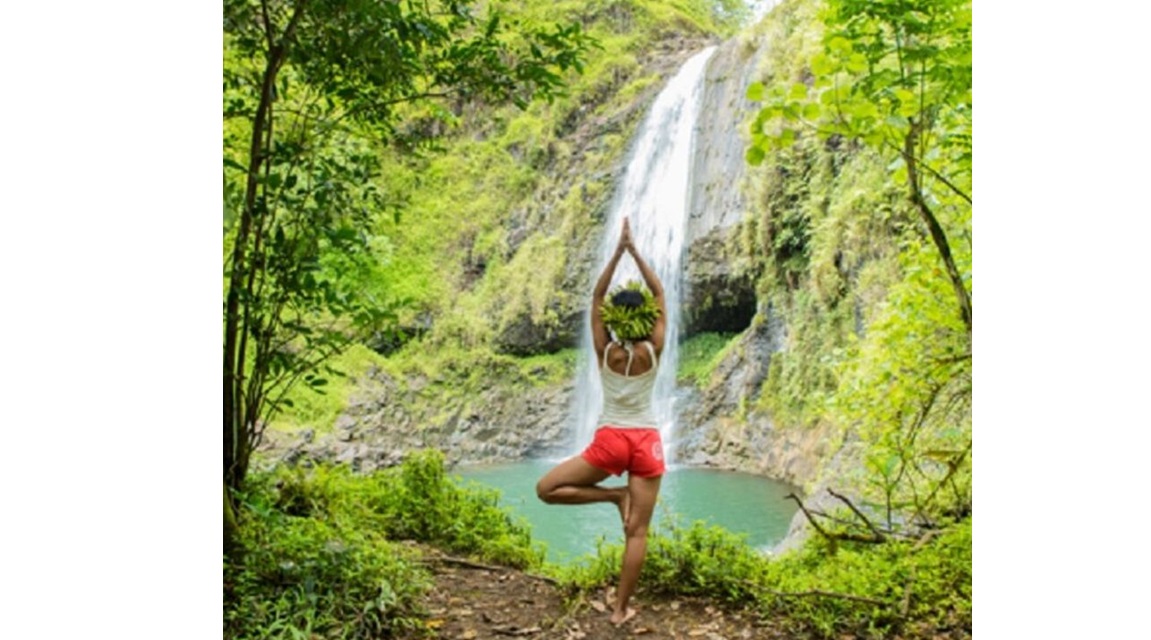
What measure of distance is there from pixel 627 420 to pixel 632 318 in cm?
26

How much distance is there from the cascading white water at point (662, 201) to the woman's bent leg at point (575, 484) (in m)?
4.94

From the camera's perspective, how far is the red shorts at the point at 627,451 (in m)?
2.04

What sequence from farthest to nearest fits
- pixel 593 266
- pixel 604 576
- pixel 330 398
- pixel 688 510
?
pixel 593 266, pixel 330 398, pixel 688 510, pixel 604 576

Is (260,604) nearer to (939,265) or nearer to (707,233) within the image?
(939,265)

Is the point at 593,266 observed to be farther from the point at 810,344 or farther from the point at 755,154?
the point at 755,154

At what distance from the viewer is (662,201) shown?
25.2ft

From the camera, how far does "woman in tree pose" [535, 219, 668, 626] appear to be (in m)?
2.04

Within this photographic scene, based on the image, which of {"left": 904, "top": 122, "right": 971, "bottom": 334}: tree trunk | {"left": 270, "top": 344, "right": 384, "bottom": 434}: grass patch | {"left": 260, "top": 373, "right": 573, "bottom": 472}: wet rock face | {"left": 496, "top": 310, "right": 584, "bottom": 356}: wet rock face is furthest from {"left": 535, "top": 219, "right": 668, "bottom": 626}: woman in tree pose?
{"left": 496, "top": 310, "right": 584, "bottom": 356}: wet rock face

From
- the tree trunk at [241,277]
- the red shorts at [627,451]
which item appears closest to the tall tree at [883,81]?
the red shorts at [627,451]

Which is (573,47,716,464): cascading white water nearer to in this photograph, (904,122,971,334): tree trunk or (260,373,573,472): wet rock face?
(260,373,573,472): wet rock face

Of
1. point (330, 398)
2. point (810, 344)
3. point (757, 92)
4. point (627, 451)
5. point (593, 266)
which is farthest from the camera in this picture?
point (593, 266)

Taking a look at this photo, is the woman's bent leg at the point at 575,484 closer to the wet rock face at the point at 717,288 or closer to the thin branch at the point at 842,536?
the thin branch at the point at 842,536

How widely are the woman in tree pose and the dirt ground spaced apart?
0.16 m

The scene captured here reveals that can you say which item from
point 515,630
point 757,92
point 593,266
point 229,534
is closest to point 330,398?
point 593,266
